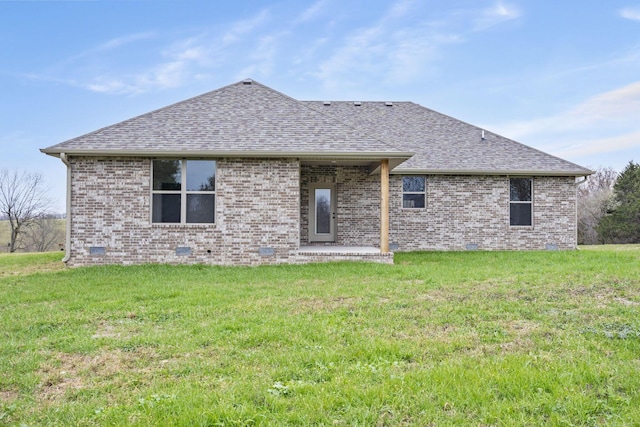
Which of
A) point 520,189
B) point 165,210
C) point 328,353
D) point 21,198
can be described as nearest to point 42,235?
point 21,198

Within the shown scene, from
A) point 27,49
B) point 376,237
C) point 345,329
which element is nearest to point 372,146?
point 376,237

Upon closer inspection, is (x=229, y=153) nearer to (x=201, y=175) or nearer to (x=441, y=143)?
(x=201, y=175)

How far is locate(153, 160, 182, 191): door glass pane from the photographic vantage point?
1173 centimetres

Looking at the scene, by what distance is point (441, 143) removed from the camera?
16.8 metres

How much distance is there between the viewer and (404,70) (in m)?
18.8

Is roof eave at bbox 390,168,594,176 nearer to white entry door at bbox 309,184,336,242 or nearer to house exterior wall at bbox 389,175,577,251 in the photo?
house exterior wall at bbox 389,175,577,251

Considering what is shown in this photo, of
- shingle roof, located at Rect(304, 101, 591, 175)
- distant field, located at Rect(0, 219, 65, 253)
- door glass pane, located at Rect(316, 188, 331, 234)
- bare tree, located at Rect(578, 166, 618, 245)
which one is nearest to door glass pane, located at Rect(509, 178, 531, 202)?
shingle roof, located at Rect(304, 101, 591, 175)

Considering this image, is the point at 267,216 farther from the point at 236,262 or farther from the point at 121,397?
the point at 121,397

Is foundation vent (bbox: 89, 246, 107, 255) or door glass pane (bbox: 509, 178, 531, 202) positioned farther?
door glass pane (bbox: 509, 178, 531, 202)

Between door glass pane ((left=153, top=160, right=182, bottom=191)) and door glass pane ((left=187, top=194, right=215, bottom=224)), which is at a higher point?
door glass pane ((left=153, top=160, right=182, bottom=191))

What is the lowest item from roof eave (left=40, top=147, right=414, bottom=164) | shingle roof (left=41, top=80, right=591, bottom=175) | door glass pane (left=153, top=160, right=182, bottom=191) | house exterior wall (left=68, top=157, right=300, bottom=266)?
house exterior wall (left=68, top=157, right=300, bottom=266)

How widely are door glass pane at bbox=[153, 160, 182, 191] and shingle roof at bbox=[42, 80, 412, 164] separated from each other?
0.53m

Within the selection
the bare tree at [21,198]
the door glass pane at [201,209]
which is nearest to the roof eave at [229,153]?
the door glass pane at [201,209]

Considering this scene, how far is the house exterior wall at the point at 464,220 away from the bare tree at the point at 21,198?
32.5 metres
